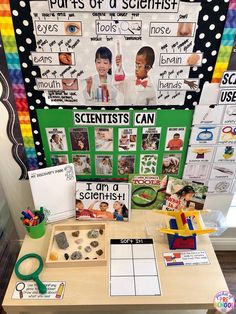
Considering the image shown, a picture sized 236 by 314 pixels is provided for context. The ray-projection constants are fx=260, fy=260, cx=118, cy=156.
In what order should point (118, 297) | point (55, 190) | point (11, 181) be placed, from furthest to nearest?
point (11, 181), point (55, 190), point (118, 297)

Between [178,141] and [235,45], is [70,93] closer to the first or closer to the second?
[178,141]

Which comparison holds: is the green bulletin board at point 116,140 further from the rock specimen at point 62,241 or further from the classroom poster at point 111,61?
the rock specimen at point 62,241

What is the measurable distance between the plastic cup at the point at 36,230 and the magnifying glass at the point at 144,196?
439mm

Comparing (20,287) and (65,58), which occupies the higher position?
(65,58)

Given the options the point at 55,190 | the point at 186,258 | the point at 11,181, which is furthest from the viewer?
the point at 11,181

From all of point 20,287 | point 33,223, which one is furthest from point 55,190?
point 20,287

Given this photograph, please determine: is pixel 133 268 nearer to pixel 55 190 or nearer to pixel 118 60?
pixel 55 190

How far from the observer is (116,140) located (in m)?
1.14

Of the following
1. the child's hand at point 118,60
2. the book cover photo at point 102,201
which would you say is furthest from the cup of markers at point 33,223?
the child's hand at point 118,60

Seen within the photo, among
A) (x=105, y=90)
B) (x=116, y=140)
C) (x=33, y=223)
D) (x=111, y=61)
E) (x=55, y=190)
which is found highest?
(x=111, y=61)

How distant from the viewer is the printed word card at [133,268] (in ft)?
3.12

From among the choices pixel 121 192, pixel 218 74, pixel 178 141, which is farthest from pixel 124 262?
pixel 218 74

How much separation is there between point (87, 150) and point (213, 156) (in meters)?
0.57

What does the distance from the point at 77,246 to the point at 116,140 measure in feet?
1.59
